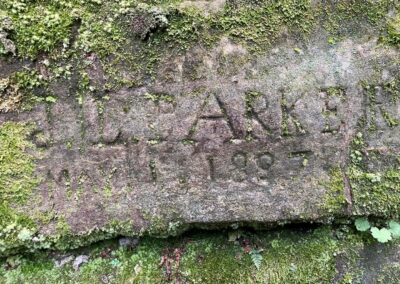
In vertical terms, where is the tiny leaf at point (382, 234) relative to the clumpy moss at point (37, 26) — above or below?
below

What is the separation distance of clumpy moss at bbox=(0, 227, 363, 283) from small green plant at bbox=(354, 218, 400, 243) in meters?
0.07

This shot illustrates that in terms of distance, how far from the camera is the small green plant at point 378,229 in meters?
2.37

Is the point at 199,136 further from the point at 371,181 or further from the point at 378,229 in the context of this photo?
the point at 378,229

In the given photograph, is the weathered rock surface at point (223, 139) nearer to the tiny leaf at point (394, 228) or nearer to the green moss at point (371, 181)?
the green moss at point (371, 181)

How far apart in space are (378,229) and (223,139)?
0.97m

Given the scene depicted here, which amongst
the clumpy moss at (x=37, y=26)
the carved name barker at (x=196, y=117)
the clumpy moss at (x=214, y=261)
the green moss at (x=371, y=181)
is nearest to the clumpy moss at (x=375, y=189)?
the green moss at (x=371, y=181)

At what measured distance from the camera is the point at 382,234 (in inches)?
→ 93.2

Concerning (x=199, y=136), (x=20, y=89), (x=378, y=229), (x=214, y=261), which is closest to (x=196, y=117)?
(x=199, y=136)

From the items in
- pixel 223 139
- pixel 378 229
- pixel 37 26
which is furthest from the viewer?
pixel 378 229

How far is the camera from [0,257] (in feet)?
8.01

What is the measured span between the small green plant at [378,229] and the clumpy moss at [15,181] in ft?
5.67

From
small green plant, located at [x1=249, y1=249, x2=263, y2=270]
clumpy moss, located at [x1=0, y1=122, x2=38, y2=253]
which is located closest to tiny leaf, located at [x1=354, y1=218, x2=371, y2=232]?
small green plant, located at [x1=249, y1=249, x2=263, y2=270]

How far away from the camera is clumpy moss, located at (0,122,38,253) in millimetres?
2260

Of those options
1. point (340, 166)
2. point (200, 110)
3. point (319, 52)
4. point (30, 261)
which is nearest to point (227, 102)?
point (200, 110)
